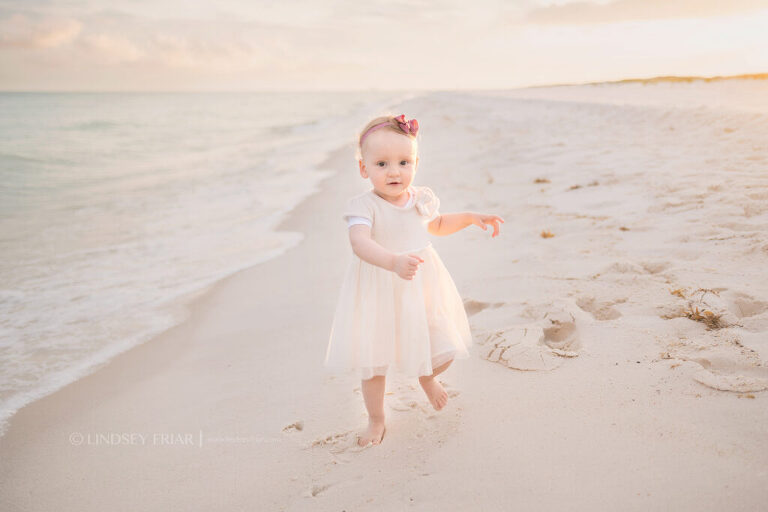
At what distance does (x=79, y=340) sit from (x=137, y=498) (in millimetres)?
1876

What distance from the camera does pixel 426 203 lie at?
2.11 m

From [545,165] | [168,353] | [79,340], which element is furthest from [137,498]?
[545,165]

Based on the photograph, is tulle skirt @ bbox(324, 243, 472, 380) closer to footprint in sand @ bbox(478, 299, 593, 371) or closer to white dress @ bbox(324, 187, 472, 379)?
white dress @ bbox(324, 187, 472, 379)

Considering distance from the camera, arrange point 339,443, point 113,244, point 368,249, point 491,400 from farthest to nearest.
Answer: point 113,244
point 491,400
point 339,443
point 368,249

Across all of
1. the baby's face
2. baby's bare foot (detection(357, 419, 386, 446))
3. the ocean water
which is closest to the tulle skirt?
baby's bare foot (detection(357, 419, 386, 446))

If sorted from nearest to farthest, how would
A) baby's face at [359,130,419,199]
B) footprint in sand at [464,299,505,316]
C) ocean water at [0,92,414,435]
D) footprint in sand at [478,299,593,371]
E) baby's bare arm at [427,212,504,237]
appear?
baby's face at [359,130,419,199] → baby's bare arm at [427,212,504,237] → footprint in sand at [478,299,593,371] → footprint in sand at [464,299,505,316] → ocean water at [0,92,414,435]

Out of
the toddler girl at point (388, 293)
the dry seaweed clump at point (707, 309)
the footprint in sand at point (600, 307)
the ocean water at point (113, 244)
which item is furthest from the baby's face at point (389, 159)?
the ocean water at point (113, 244)

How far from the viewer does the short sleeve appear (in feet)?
6.47

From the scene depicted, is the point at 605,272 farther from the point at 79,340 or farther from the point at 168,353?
the point at 79,340

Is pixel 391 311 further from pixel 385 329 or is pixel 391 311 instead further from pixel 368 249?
pixel 368 249

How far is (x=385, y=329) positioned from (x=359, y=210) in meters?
0.50

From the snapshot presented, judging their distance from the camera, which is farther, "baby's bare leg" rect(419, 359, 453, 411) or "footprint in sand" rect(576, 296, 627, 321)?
"footprint in sand" rect(576, 296, 627, 321)

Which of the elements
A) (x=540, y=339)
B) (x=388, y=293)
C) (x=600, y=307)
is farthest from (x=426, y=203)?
(x=600, y=307)

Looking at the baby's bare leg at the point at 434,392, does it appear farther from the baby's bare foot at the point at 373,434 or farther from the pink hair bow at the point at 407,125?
the pink hair bow at the point at 407,125
